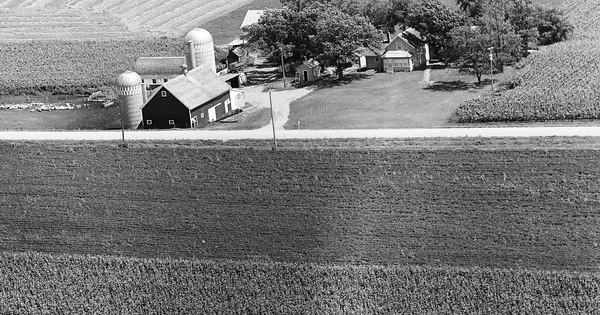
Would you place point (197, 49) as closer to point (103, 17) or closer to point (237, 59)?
point (237, 59)

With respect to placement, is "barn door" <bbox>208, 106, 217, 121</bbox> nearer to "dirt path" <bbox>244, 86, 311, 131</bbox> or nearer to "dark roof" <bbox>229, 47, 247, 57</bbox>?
"dirt path" <bbox>244, 86, 311, 131</bbox>

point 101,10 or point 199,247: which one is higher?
point 101,10

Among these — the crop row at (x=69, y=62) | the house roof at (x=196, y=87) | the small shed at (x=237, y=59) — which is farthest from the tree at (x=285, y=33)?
the house roof at (x=196, y=87)

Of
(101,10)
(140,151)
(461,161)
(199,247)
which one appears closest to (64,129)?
(140,151)

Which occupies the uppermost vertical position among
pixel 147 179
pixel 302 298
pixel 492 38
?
pixel 492 38

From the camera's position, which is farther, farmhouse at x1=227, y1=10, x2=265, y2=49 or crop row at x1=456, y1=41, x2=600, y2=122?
farmhouse at x1=227, y1=10, x2=265, y2=49

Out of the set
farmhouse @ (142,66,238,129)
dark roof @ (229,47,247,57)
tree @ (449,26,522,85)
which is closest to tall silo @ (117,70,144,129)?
farmhouse @ (142,66,238,129)

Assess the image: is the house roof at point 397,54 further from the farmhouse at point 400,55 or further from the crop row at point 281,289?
the crop row at point 281,289

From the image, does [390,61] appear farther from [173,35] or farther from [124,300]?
[124,300]
